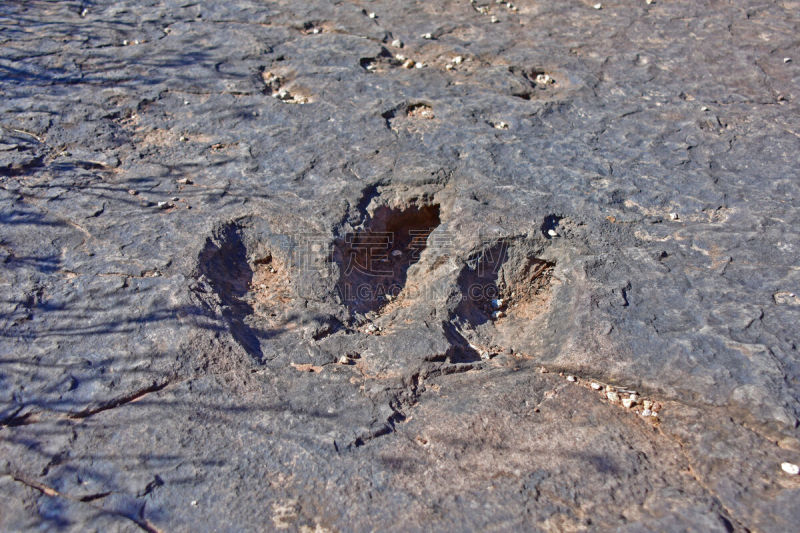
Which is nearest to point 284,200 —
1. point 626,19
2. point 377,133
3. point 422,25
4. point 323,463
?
point 377,133

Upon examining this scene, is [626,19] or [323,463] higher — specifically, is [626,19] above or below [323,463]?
above

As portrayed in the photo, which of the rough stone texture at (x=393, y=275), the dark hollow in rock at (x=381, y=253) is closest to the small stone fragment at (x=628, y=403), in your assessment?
the rough stone texture at (x=393, y=275)

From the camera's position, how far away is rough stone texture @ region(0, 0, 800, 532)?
1.86 m

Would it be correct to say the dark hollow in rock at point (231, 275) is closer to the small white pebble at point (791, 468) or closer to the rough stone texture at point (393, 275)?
the rough stone texture at point (393, 275)

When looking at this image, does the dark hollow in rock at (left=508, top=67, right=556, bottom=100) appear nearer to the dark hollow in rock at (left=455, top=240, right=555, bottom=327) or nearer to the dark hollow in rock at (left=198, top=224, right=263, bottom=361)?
the dark hollow in rock at (left=455, top=240, right=555, bottom=327)

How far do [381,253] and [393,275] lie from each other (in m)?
0.13

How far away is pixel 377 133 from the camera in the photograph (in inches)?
130

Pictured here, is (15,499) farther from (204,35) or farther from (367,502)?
(204,35)

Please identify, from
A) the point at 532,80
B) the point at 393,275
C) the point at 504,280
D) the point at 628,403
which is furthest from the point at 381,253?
the point at 532,80

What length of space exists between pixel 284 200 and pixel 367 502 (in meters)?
1.48

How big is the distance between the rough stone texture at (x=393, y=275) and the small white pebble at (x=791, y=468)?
1.4 inches

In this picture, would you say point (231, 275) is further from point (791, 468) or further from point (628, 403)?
point (791, 468)

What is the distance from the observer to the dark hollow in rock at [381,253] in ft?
8.67

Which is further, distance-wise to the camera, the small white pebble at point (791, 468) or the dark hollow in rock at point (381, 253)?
the dark hollow in rock at point (381, 253)
